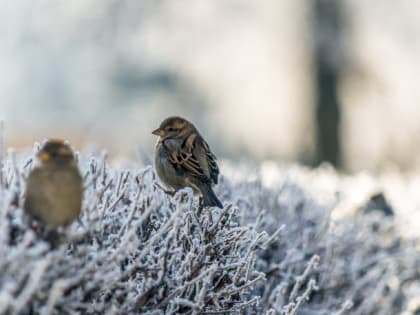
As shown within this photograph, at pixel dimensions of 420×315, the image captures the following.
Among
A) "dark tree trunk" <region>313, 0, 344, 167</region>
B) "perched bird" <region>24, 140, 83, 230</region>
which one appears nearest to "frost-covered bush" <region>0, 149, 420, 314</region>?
"perched bird" <region>24, 140, 83, 230</region>

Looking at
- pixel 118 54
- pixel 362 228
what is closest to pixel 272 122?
pixel 118 54

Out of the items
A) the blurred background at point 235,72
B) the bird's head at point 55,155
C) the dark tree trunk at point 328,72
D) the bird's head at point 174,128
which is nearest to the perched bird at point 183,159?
the bird's head at point 174,128

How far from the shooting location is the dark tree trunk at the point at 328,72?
73.2 feet

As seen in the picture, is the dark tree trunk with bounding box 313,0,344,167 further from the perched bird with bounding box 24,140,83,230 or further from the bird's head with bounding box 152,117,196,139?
the perched bird with bounding box 24,140,83,230

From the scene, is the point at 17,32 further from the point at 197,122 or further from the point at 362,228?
the point at 362,228

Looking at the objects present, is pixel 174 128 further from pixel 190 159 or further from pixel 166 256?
pixel 166 256

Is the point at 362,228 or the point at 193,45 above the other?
the point at 193,45

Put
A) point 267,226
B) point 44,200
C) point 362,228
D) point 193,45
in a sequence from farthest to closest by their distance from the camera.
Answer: point 193,45
point 362,228
point 267,226
point 44,200

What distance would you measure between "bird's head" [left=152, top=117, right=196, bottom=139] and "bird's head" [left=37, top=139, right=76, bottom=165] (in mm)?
2002

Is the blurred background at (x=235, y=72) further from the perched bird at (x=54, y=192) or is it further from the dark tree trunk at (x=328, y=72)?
the perched bird at (x=54, y=192)

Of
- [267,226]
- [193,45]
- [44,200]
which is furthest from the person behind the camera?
[193,45]

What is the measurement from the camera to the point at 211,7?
933 inches

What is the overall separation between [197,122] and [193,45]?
7.71 feet

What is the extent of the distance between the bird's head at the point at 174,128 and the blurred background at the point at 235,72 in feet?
47.8
